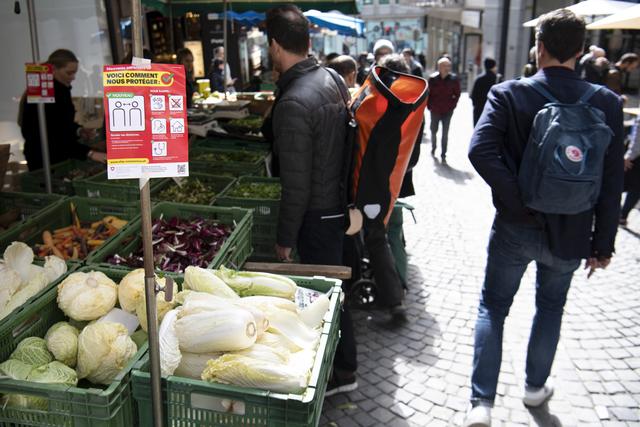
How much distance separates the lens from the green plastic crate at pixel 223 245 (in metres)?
3.38

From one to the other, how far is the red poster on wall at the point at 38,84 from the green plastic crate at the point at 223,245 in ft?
3.73

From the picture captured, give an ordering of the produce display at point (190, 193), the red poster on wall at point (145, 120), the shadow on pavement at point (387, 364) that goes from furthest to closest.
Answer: the produce display at point (190, 193)
the shadow on pavement at point (387, 364)
the red poster on wall at point (145, 120)

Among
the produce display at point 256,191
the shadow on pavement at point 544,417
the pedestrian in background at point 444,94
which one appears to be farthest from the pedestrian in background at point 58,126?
the pedestrian in background at point 444,94

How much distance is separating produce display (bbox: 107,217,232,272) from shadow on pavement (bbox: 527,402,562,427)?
2.34 m

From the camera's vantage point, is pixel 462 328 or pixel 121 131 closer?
pixel 121 131

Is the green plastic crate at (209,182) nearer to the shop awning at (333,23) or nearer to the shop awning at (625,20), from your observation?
the shop awning at (625,20)

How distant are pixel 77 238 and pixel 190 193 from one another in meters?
1.38

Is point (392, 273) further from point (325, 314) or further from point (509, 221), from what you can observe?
point (325, 314)

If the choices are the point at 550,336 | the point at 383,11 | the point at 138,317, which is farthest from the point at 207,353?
the point at 383,11

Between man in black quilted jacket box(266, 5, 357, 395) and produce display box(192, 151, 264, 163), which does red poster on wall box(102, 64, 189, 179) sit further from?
produce display box(192, 151, 264, 163)

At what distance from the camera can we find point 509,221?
3414mm

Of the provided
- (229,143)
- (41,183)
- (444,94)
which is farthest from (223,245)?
(444,94)

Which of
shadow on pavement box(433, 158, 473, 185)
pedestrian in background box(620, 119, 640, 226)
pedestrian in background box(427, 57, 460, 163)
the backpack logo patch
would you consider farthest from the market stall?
pedestrian in background box(427, 57, 460, 163)

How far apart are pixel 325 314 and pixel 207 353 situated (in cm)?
60
